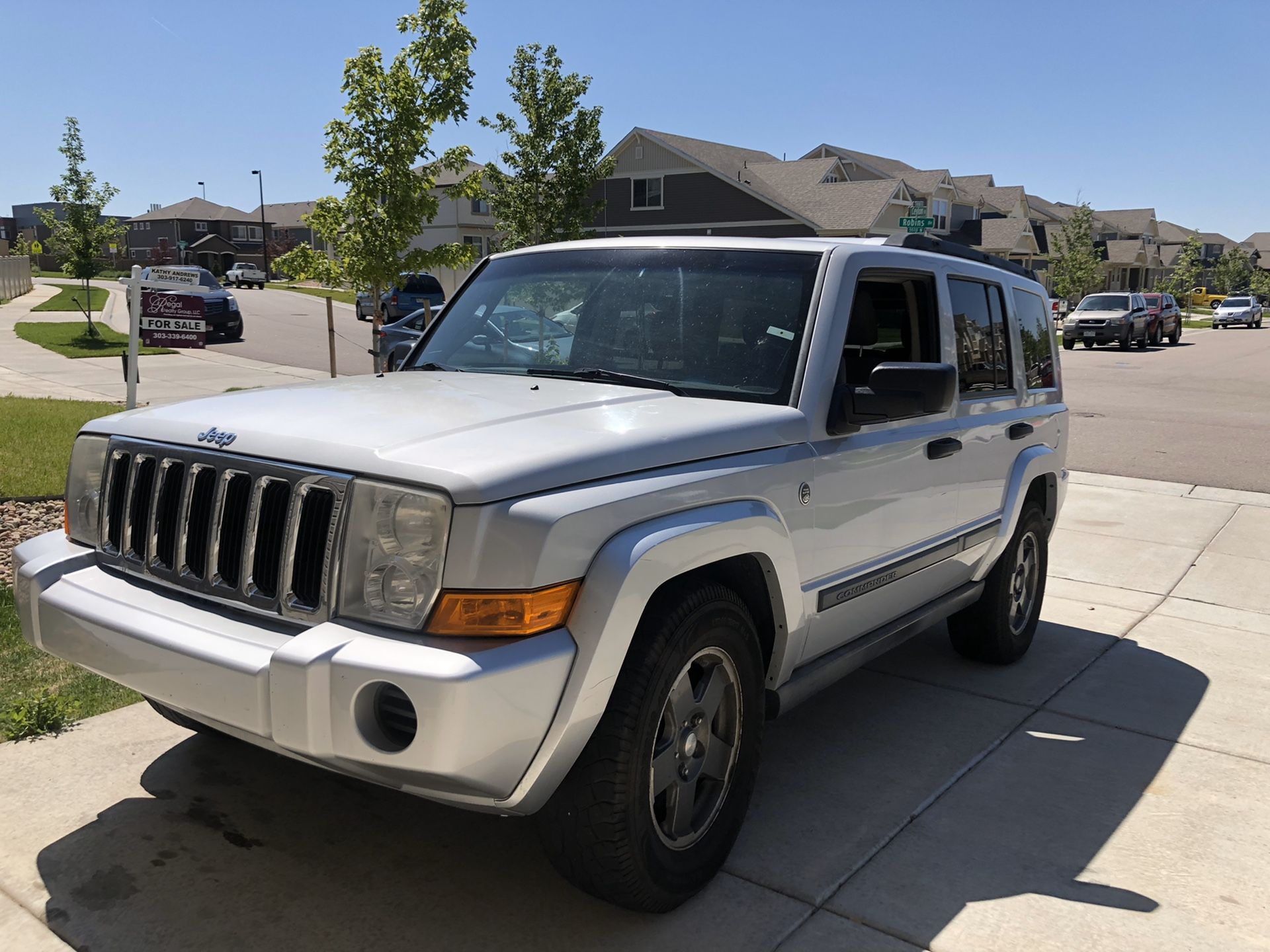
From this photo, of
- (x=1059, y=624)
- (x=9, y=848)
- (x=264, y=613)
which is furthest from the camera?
(x=1059, y=624)

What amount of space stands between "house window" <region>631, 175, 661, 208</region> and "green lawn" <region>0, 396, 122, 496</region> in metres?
36.5

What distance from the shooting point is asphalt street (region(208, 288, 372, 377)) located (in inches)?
943

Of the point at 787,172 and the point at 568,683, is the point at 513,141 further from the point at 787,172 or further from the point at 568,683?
the point at 568,683

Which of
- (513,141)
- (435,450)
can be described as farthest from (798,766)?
(513,141)

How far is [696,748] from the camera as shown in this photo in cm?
329

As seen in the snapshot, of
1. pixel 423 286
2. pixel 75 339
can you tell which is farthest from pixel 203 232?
pixel 75 339

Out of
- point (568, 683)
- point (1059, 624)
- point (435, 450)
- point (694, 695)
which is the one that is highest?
point (435, 450)

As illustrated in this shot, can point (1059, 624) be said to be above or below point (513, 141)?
below

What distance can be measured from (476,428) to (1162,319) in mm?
41085

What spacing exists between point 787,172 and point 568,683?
50.3 m

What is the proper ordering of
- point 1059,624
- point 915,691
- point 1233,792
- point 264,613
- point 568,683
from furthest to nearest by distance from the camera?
point 1059,624 → point 915,691 → point 1233,792 → point 264,613 → point 568,683

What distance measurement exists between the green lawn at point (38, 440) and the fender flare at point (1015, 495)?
486cm

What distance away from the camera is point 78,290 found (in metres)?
45.7

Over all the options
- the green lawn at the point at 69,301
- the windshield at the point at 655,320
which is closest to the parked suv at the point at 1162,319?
the green lawn at the point at 69,301
